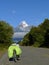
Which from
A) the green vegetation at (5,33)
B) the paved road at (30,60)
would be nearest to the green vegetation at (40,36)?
the green vegetation at (5,33)

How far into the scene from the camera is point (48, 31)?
2805 inches

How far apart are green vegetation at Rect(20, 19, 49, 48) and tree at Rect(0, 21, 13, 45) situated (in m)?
8.67

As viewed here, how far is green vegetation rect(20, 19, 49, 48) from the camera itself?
75144mm

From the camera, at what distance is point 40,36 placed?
84.5m

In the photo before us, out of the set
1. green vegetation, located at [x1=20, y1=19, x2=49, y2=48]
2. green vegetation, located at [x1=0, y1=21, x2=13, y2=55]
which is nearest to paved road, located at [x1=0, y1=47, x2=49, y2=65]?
green vegetation, located at [x1=20, y1=19, x2=49, y2=48]

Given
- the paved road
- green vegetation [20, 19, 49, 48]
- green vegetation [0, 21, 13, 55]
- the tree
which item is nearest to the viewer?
the paved road

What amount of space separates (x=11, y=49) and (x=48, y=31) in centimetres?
4753

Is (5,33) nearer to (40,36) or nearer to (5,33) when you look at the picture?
(5,33)

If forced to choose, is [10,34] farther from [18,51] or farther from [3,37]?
[18,51]

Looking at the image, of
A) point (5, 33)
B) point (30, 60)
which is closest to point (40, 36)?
point (5, 33)

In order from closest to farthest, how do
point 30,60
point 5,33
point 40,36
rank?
point 30,60, point 5,33, point 40,36

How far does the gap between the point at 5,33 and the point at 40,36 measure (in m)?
11.1

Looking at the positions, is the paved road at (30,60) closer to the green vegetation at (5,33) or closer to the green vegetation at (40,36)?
the green vegetation at (40,36)

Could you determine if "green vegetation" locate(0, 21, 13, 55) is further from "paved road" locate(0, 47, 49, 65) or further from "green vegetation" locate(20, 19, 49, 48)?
"paved road" locate(0, 47, 49, 65)
